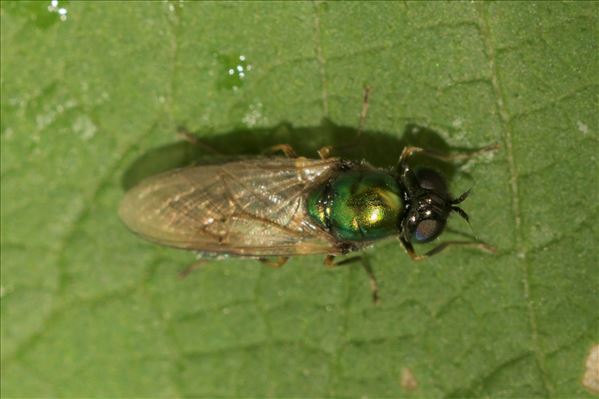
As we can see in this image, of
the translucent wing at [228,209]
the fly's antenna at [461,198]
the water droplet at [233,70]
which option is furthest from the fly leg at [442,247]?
the water droplet at [233,70]

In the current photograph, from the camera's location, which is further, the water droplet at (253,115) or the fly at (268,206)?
the water droplet at (253,115)

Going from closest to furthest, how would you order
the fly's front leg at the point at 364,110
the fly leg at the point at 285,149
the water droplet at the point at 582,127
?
the water droplet at the point at 582,127, the fly's front leg at the point at 364,110, the fly leg at the point at 285,149

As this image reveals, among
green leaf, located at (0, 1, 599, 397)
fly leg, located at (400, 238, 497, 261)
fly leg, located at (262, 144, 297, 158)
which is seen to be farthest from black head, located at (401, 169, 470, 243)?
fly leg, located at (262, 144, 297, 158)

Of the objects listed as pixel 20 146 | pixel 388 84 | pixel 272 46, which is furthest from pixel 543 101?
pixel 20 146

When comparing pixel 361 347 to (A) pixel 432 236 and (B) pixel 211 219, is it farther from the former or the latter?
(B) pixel 211 219

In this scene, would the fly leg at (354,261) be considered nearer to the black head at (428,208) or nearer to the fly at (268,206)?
the fly at (268,206)

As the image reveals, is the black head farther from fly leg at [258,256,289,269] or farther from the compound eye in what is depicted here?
fly leg at [258,256,289,269]

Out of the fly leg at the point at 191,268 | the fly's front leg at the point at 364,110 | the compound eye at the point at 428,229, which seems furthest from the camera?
the fly leg at the point at 191,268
